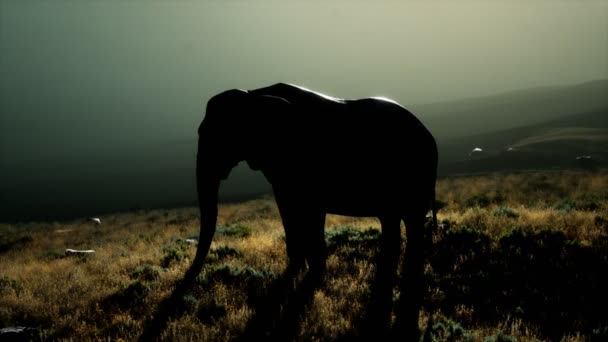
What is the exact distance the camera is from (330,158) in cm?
553

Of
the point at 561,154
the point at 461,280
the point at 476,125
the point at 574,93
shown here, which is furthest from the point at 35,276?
the point at 574,93

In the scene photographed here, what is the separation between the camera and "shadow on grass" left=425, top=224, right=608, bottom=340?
18.1 ft

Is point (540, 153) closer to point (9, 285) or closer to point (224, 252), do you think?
point (224, 252)

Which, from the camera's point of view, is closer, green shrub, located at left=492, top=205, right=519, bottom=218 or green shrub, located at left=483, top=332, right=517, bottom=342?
green shrub, located at left=483, top=332, right=517, bottom=342

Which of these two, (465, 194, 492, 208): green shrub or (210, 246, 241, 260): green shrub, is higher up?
(210, 246, 241, 260): green shrub

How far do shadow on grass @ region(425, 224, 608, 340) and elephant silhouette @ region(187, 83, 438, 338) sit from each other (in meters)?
0.91

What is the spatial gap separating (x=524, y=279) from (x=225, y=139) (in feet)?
17.0

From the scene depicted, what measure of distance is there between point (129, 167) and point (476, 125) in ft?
314

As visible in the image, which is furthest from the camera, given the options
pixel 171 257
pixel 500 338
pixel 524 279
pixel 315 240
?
pixel 171 257

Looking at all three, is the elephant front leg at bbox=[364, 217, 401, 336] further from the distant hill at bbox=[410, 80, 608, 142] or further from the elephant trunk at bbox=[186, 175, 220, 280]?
the distant hill at bbox=[410, 80, 608, 142]

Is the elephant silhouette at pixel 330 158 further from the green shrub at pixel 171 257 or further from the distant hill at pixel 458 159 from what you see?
the distant hill at pixel 458 159

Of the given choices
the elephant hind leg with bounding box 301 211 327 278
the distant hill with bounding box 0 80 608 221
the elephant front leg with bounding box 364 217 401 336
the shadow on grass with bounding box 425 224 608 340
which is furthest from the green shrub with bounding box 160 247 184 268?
the distant hill with bounding box 0 80 608 221

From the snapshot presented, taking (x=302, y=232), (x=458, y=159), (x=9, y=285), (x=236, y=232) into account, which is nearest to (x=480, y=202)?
(x=236, y=232)

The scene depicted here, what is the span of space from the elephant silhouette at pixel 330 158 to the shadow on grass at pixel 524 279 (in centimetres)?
91
